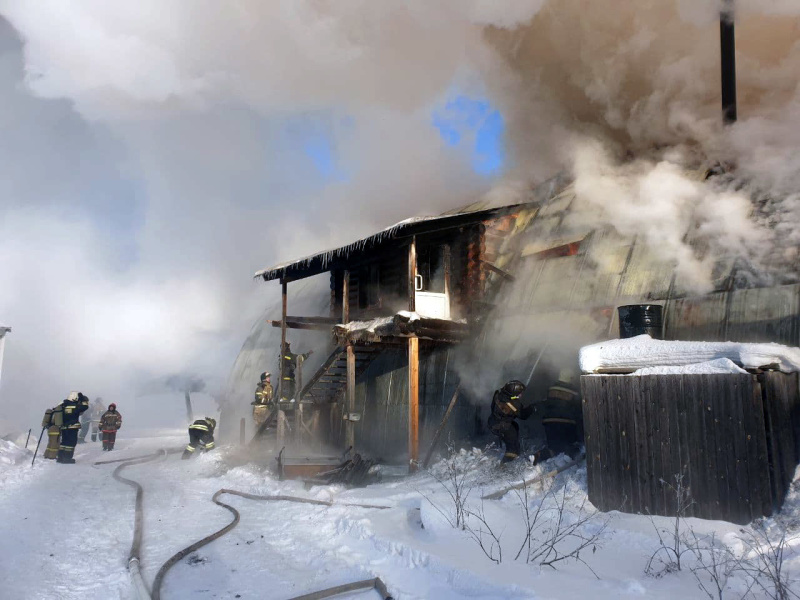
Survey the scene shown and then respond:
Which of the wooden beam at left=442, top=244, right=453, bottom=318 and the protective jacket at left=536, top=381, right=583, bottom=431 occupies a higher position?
the wooden beam at left=442, top=244, right=453, bottom=318

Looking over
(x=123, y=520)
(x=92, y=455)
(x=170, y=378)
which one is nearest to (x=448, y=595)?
(x=123, y=520)

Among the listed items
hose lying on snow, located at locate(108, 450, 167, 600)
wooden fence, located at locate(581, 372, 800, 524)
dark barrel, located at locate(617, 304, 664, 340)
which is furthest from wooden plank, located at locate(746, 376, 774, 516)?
hose lying on snow, located at locate(108, 450, 167, 600)

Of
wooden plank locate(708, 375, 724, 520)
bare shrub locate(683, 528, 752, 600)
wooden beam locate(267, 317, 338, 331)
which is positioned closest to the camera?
bare shrub locate(683, 528, 752, 600)

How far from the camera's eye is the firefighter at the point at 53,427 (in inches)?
547

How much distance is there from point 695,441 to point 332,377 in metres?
10.3

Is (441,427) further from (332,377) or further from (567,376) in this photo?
(332,377)

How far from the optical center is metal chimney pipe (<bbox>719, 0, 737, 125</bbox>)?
11852 millimetres

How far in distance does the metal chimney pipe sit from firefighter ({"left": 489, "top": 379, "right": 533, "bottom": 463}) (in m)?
7.33

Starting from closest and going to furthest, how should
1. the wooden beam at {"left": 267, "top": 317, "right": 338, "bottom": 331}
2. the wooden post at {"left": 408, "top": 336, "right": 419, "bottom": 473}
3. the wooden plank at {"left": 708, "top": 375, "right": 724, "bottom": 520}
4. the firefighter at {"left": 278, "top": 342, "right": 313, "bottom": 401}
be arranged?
the wooden plank at {"left": 708, "top": 375, "right": 724, "bottom": 520} → the wooden post at {"left": 408, "top": 336, "right": 419, "bottom": 473} → the firefighter at {"left": 278, "top": 342, "right": 313, "bottom": 401} → the wooden beam at {"left": 267, "top": 317, "right": 338, "bottom": 331}

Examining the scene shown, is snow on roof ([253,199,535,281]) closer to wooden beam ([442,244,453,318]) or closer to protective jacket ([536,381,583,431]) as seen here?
wooden beam ([442,244,453,318])

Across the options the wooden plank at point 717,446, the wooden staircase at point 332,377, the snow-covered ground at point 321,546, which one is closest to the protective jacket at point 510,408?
the snow-covered ground at point 321,546

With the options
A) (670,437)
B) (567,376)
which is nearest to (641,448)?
(670,437)

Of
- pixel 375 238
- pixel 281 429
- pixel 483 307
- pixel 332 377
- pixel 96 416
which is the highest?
pixel 375 238

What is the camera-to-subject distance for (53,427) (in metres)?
14.0
